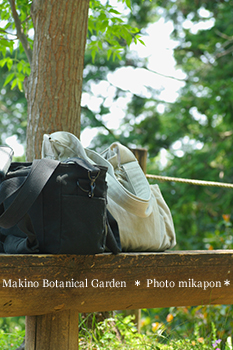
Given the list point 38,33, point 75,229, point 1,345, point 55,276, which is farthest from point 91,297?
point 38,33

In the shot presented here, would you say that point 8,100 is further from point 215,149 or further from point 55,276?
point 55,276

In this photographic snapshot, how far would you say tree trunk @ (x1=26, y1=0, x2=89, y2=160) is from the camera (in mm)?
1859

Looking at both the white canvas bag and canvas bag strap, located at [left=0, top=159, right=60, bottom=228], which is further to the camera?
the white canvas bag

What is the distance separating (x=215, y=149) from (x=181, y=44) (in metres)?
4.33

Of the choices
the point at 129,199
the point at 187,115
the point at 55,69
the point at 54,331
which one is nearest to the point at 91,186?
the point at 129,199

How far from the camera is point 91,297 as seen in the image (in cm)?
112

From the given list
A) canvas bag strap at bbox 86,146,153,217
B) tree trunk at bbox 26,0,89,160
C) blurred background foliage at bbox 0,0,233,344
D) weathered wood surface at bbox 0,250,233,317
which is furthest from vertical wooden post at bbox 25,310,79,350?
blurred background foliage at bbox 0,0,233,344

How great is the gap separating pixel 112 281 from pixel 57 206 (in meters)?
0.34

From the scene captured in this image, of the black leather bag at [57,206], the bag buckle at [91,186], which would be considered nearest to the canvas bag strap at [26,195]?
the black leather bag at [57,206]

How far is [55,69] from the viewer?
6.11 ft

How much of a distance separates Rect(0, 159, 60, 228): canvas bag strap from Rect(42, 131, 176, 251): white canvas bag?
1.13ft

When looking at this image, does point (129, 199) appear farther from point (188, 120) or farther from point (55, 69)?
point (188, 120)

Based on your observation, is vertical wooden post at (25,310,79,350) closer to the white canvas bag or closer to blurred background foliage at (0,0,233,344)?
the white canvas bag

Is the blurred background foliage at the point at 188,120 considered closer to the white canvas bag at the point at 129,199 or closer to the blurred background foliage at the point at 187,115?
the blurred background foliage at the point at 187,115
